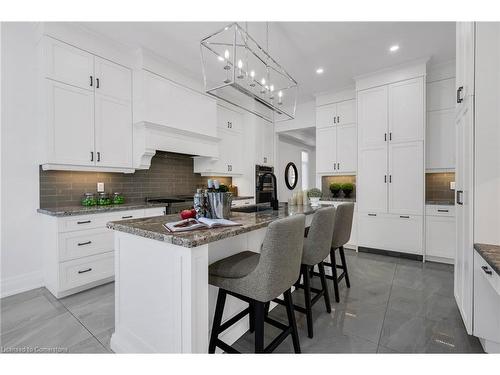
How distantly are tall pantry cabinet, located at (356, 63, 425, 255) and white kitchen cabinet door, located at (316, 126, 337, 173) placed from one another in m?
0.58

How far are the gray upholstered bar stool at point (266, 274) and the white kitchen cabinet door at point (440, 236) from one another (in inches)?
119

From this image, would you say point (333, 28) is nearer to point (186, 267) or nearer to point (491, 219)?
point (491, 219)

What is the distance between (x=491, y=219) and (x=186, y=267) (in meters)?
1.81

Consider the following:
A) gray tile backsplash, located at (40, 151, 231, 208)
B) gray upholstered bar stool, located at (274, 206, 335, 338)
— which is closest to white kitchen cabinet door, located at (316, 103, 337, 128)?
gray tile backsplash, located at (40, 151, 231, 208)

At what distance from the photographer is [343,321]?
1.96m

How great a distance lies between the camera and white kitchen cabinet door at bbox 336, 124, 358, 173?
4.30 m

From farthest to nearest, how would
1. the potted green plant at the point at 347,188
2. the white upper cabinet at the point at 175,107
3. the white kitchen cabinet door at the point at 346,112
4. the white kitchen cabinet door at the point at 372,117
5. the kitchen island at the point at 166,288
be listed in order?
1. the potted green plant at the point at 347,188
2. the white kitchen cabinet door at the point at 346,112
3. the white kitchen cabinet door at the point at 372,117
4. the white upper cabinet at the point at 175,107
5. the kitchen island at the point at 166,288

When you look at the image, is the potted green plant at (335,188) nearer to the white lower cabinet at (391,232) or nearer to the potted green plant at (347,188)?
the potted green plant at (347,188)

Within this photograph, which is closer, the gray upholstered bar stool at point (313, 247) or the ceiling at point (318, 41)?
the gray upholstered bar stool at point (313, 247)

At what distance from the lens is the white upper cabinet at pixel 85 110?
2.51m

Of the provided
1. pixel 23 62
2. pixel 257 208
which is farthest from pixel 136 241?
pixel 23 62

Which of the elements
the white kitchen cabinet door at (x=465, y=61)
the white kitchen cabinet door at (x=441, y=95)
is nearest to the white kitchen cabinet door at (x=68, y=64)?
the white kitchen cabinet door at (x=465, y=61)

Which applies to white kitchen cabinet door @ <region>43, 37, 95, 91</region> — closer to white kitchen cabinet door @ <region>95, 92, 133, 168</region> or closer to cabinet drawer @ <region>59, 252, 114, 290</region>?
white kitchen cabinet door @ <region>95, 92, 133, 168</region>

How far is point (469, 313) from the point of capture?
1.58 meters
